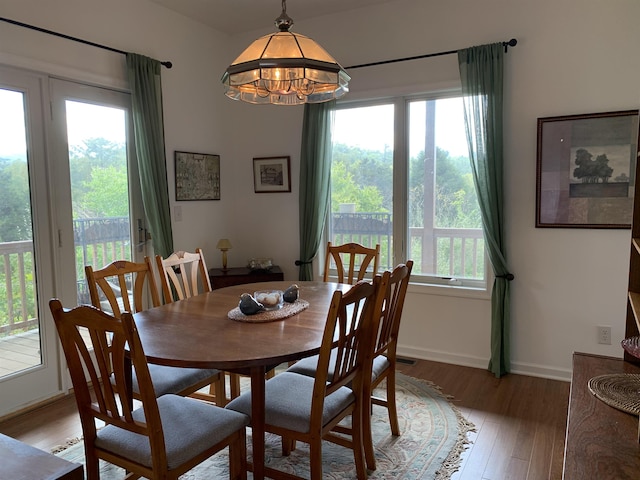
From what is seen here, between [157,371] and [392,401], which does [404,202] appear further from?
[157,371]

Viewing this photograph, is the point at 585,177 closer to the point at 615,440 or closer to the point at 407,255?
the point at 407,255

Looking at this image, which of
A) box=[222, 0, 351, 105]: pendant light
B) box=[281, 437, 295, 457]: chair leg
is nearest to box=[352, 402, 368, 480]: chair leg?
box=[281, 437, 295, 457]: chair leg

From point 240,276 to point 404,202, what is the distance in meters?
1.48

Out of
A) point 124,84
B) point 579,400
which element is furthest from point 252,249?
point 579,400

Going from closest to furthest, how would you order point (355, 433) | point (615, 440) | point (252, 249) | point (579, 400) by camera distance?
point (615, 440) → point (579, 400) → point (355, 433) → point (252, 249)

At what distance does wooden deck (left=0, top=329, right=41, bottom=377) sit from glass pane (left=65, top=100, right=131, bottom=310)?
38 cm

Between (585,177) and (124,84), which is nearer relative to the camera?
(585,177)

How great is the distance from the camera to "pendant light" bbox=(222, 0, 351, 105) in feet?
6.63

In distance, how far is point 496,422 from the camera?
2682 mm

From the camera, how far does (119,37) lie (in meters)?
3.32

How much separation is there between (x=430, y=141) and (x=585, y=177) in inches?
43.2

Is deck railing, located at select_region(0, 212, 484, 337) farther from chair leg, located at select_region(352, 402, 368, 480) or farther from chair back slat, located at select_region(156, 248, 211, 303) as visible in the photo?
chair leg, located at select_region(352, 402, 368, 480)

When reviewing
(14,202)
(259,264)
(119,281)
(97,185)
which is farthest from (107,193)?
(259,264)

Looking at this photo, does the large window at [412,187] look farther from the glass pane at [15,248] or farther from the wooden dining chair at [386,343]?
the glass pane at [15,248]
